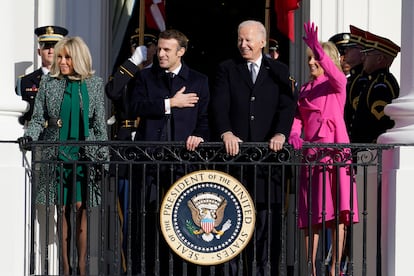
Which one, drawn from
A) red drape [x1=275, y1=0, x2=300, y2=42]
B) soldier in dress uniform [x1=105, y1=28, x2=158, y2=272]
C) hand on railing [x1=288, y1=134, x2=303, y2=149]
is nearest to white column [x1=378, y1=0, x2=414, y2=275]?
hand on railing [x1=288, y1=134, x2=303, y2=149]

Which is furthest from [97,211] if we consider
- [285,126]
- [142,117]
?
[285,126]

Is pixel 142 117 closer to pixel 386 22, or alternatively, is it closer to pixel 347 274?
pixel 347 274

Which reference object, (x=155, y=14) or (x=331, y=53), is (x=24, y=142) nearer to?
(x=331, y=53)

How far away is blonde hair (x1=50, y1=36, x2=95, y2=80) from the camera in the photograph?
10297 mm

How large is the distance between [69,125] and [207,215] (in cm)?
137

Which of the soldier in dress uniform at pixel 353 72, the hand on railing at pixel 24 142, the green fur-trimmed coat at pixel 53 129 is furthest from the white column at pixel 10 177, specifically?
the soldier in dress uniform at pixel 353 72

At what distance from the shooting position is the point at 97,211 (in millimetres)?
11711

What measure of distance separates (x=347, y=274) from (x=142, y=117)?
206 cm

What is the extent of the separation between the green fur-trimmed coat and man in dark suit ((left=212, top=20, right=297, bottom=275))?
955 millimetres

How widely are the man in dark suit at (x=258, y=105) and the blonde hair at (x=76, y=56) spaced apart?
3.46 ft

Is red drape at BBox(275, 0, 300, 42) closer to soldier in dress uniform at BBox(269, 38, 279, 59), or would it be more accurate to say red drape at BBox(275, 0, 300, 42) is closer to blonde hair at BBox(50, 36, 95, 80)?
soldier in dress uniform at BBox(269, 38, 279, 59)

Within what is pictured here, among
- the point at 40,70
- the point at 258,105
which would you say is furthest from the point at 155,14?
the point at 258,105

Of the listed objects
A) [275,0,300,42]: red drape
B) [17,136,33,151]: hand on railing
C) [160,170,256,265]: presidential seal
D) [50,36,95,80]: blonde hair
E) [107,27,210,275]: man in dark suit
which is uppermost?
[275,0,300,42]: red drape

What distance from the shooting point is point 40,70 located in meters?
11.3
